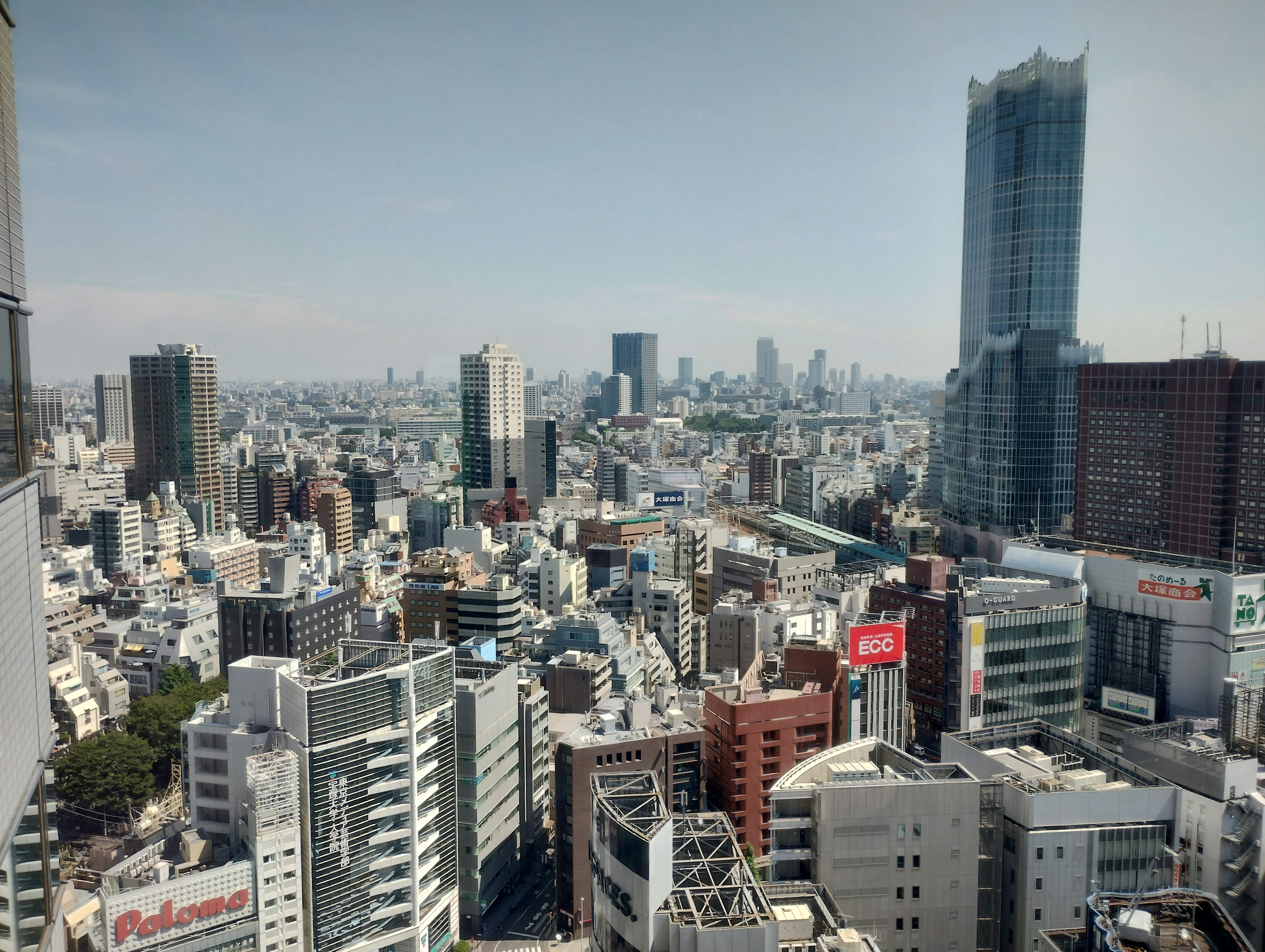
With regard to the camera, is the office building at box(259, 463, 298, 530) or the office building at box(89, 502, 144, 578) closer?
the office building at box(89, 502, 144, 578)

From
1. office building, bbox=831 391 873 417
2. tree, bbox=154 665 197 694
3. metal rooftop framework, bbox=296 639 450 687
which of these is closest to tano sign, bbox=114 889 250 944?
metal rooftop framework, bbox=296 639 450 687

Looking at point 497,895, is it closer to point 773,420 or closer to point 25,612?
point 25,612

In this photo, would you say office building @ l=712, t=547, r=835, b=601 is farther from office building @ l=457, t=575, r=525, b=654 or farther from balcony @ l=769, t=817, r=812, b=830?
balcony @ l=769, t=817, r=812, b=830

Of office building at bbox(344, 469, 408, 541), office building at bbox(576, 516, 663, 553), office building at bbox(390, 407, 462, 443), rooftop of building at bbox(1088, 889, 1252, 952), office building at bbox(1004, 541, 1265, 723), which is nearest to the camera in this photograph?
rooftop of building at bbox(1088, 889, 1252, 952)

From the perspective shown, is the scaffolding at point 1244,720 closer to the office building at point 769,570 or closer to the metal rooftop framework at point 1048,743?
the metal rooftop framework at point 1048,743

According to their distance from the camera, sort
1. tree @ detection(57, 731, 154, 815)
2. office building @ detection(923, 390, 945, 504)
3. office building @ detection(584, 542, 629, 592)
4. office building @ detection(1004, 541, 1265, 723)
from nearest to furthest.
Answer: tree @ detection(57, 731, 154, 815) < office building @ detection(1004, 541, 1265, 723) < office building @ detection(584, 542, 629, 592) < office building @ detection(923, 390, 945, 504)

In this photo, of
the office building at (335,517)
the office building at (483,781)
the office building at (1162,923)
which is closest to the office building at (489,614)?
the office building at (483,781)

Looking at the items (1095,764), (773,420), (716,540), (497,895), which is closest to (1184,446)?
(716,540)
